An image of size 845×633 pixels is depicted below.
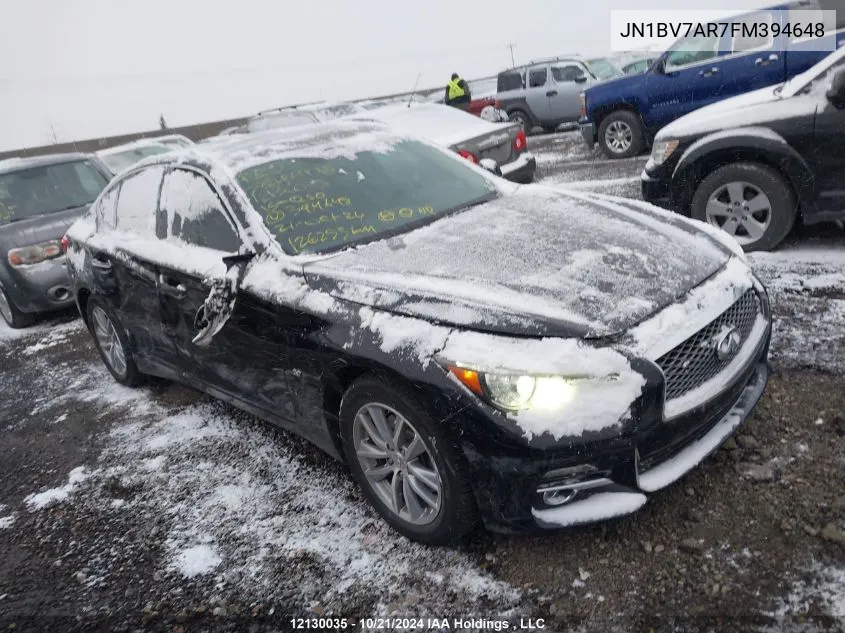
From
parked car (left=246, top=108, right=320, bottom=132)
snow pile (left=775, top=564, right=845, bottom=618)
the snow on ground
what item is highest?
parked car (left=246, top=108, right=320, bottom=132)

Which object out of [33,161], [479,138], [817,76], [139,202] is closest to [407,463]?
[139,202]

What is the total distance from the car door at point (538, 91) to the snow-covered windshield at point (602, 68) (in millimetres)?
1121

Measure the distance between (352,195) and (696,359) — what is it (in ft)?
6.10

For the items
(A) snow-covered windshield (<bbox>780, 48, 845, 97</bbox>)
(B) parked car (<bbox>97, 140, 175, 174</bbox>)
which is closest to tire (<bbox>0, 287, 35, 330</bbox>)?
(B) parked car (<bbox>97, 140, 175, 174</bbox>)

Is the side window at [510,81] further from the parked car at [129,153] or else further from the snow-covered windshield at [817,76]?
the snow-covered windshield at [817,76]

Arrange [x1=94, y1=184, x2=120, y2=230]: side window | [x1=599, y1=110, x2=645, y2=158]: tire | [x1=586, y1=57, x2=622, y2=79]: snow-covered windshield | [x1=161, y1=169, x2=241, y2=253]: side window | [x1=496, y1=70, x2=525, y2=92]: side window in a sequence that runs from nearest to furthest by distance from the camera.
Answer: [x1=161, y1=169, x2=241, y2=253]: side window
[x1=94, y1=184, x2=120, y2=230]: side window
[x1=599, y1=110, x2=645, y2=158]: tire
[x1=586, y1=57, x2=622, y2=79]: snow-covered windshield
[x1=496, y1=70, x2=525, y2=92]: side window

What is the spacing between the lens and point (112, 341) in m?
4.78

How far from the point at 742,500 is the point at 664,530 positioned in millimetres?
360

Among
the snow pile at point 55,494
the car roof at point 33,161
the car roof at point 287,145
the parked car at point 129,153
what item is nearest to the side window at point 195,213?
the car roof at point 287,145

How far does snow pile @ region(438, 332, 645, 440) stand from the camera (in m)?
2.11

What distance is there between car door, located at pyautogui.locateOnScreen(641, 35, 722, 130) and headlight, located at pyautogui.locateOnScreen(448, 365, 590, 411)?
8.34 meters

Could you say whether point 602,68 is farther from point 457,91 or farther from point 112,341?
point 112,341

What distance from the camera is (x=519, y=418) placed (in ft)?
6.92

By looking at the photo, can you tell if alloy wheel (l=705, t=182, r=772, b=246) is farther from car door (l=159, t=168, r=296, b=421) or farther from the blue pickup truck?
the blue pickup truck
